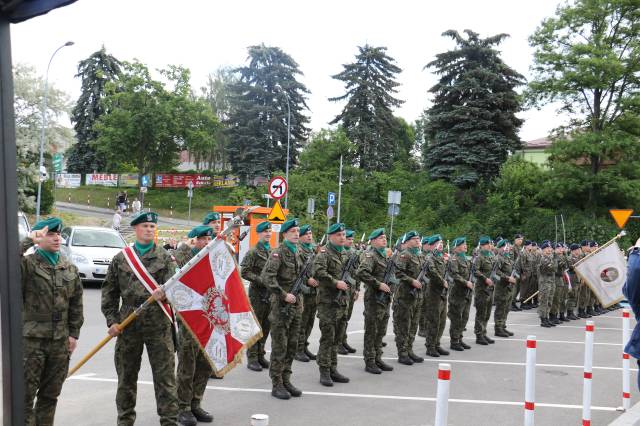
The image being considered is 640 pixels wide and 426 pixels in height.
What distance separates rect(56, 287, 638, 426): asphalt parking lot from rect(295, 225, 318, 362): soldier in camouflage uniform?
13.5 inches

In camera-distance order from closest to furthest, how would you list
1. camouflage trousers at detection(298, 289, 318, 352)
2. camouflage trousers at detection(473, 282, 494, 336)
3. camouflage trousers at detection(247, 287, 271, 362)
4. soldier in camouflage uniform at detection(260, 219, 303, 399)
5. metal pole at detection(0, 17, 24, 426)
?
metal pole at detection(0, 17, 24, 426), soldier in camouflage uniform at detection(260, 219, 303, 399), camouflage trousers at detection(247, 287, 271, 362), camouflage trousers at detection(298, 289, 318, 352), camouflage trousers at detection(473, 282, 494, 336)

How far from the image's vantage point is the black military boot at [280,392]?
7480 millimetres

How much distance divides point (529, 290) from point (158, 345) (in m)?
16.7

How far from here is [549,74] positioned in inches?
1395

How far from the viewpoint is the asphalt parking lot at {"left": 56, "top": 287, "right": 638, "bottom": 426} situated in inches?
267

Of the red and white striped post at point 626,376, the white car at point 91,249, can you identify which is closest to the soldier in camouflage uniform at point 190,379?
the red and white striped post at point 626,376

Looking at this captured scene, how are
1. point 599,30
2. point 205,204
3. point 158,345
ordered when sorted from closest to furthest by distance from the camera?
point 158,345 → point 599,30 → point 205,204

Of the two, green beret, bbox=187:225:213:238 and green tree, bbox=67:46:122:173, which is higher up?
green tree, bbox=67:46:122:173

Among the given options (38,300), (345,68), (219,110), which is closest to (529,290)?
(38,300)

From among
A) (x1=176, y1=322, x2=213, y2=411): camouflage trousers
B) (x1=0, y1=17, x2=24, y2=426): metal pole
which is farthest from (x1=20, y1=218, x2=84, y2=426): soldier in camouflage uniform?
(x1=0, y1=17, x2=24, y2=426): metal pole

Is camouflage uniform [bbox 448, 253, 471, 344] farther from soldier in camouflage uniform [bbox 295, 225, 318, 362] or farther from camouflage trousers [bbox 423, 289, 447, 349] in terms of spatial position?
soldier in camouflage uniform [bbox 295, 225, 318, 362]

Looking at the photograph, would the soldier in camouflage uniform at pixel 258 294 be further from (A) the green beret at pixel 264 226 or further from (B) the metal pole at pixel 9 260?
(B) the metal pole at pixel 9 260

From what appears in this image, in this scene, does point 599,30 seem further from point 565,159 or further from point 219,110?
point 219,110

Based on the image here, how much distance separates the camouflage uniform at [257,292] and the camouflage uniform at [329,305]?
1.09 m
